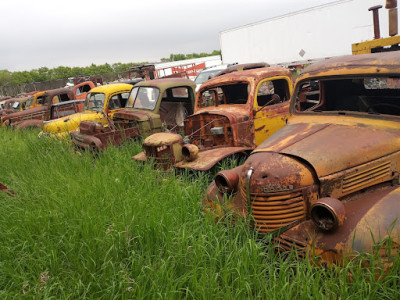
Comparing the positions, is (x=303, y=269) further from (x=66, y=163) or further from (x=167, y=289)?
(x=66, y=163)

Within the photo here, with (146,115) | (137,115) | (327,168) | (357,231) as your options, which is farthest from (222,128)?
(357,231)

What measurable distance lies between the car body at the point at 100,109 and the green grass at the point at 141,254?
433 cm

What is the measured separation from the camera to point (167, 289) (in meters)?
2.48

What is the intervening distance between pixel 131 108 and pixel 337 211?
6050 millimetres

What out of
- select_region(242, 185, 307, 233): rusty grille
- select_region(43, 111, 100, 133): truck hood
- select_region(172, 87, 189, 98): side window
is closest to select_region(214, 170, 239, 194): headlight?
select_region(242, 185, 307, 233): rusty grille

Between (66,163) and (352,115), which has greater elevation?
(352,115)

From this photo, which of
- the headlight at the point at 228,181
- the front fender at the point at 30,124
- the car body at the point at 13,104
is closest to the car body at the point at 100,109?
the front fender at the point at 30,124

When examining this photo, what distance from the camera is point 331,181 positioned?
114 inches

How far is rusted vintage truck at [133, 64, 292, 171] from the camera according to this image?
16.4 feet

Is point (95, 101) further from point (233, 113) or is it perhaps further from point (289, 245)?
point (289, 245)

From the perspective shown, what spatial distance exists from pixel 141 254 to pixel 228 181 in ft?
3.70

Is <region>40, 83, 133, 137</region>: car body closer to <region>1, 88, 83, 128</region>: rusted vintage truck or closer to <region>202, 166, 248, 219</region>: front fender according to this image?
<region>1, 88, 83, 128</region>: rusted vintage truck

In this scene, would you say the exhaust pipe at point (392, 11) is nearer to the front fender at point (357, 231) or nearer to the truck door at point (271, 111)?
the truck door at point (271, 111)

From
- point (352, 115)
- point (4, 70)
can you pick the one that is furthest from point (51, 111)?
point (4, 70)
